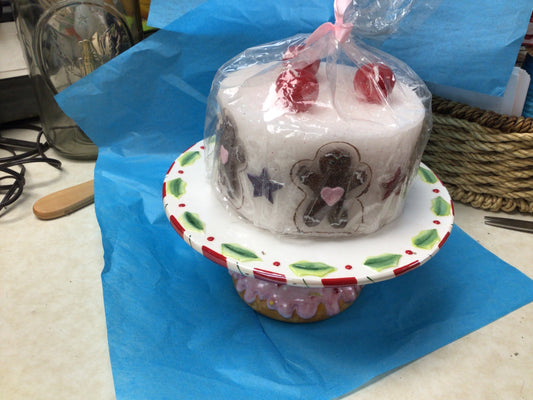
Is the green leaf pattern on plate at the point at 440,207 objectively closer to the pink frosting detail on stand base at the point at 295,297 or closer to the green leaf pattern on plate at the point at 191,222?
the pink frosting detail on stand base at the point at 295,297

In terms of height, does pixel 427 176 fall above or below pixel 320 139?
below

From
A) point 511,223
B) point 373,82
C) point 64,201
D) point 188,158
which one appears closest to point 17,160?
point 64,201

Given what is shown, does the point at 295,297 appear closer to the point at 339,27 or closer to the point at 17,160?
the point at 339,27

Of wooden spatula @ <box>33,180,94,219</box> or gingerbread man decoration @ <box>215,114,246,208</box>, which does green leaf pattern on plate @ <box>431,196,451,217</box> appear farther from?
wooden spatula @ <box>33,180,94,219</box>

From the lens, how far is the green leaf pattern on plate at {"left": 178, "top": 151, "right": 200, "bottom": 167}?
0.51 metres

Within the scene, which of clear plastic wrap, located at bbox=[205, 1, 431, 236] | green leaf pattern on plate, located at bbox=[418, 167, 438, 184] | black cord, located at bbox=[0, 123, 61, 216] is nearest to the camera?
clear plastic wrap, located at bbox=[205, 1, 431, 236]

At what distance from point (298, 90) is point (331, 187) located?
8 centimetres

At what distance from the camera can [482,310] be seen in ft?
1.58

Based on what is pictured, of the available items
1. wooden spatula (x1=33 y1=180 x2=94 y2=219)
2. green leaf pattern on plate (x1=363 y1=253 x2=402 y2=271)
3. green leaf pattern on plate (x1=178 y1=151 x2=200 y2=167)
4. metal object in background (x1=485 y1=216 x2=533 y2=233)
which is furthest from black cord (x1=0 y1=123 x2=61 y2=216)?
metal object in background (x1=485 y1=216 x2=533 y2=233)

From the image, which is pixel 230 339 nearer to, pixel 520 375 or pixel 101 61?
pixel 520 375

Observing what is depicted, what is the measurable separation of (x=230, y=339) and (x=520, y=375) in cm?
26

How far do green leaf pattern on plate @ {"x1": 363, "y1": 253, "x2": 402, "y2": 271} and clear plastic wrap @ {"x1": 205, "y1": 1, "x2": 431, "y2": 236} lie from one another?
0.03 meters

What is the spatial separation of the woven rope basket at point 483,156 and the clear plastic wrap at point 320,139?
0.51 feet

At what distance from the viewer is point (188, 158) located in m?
0.51
